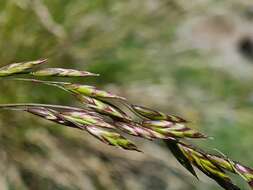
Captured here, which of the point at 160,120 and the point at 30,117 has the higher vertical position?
the point at 160,120

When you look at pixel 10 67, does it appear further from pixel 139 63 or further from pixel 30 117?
pixel 139 63

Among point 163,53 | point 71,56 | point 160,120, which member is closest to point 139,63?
point 163,53

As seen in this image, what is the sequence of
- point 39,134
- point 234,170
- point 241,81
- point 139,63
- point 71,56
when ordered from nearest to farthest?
1. point 234,170
2. point 39,134
3. point 71,56
4. point 139,63
5. point 241,81

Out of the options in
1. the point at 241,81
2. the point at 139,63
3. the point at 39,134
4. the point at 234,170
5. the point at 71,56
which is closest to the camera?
the point at 234,170

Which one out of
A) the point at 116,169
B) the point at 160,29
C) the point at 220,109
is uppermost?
the point at 160,29

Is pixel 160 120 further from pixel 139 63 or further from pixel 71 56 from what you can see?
pixel 139 63

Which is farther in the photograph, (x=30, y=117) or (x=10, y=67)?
(x=30, y=117)

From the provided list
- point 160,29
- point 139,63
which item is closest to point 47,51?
point 139,63
